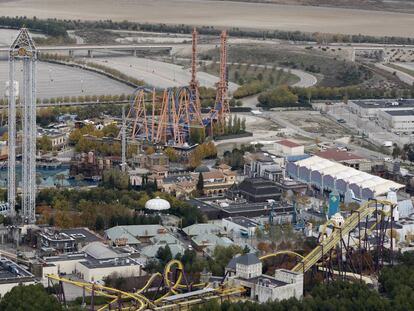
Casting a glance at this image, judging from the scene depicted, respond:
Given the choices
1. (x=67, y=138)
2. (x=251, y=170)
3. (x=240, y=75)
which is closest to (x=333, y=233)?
(x=251, y=170)

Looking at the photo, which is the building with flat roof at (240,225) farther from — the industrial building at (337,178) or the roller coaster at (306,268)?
the industrial building at (337,178)

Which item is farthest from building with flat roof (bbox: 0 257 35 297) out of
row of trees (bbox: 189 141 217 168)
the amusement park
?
row of trees (bbox: 189 141 217 168)

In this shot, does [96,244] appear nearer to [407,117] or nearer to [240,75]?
[407,117]

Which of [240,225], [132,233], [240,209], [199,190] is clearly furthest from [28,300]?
[199,190]

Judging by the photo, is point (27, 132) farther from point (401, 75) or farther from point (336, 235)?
point (401, 75)

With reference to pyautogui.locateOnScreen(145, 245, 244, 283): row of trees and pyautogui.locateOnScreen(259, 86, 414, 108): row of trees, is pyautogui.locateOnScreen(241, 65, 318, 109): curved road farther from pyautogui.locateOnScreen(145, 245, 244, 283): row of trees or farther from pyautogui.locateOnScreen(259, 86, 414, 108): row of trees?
pyautogui.locateOnScreen(145, 245, 244, 283): row of trees

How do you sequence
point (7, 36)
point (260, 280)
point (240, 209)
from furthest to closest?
point (7, 36), point (240, 209), point (260, 280)
